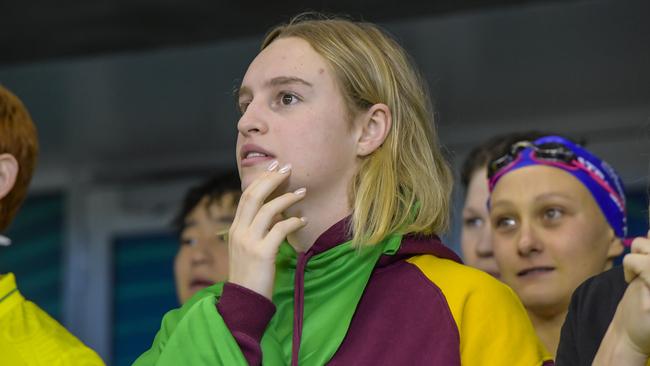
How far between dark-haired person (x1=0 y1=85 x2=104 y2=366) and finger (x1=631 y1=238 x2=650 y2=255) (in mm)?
1316

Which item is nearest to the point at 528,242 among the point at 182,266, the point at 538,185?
the point at 538,185

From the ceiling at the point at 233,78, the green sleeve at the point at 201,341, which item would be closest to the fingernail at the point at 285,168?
the green sleeve at the point at 201,341

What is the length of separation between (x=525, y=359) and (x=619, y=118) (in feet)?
10.0

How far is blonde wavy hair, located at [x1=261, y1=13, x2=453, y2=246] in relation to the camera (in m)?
2.70

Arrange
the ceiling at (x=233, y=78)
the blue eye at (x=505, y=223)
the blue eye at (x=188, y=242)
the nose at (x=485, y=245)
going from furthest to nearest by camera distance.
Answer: the ceiling at (x=233, y=78), the blue eye at (x=188, y=242), the nose at (x=485, y=245), the blue eye at (x=505, y=223)

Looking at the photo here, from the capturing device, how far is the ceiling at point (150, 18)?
18.1ft

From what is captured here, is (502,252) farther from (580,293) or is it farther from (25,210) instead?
(25,210)

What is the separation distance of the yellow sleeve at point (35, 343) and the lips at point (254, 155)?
635 millimetres

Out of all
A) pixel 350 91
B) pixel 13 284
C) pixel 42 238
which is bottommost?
pixel 42 238

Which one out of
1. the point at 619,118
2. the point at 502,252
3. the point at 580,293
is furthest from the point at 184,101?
the point at 580,293

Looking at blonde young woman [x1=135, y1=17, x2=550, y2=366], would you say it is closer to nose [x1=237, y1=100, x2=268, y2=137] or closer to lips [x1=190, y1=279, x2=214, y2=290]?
nose [x1=237, y1=100, x2=268, y2=137]

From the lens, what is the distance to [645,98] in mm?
5242

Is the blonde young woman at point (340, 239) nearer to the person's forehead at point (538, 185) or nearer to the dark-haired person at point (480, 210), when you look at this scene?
the person's forehead at point (538, 185)

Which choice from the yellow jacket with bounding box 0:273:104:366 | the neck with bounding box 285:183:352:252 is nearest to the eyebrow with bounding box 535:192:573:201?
the neck with bounding box 285:183:352:252
